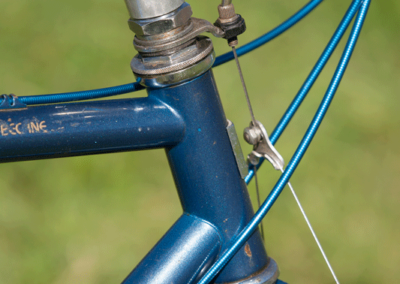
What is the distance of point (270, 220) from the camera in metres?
1.38

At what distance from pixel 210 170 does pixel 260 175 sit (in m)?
0.97

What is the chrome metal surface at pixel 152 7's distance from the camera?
0.48 metres

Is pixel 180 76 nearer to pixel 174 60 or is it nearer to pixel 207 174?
pixel 174 60

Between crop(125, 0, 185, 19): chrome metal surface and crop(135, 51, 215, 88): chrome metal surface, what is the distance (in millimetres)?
62

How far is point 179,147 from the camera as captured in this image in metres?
0.54

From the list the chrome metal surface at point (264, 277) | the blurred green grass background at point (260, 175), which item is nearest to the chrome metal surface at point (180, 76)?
the chrome metal surface at point (264, 277)

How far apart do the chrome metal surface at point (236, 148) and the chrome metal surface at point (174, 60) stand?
0.10m

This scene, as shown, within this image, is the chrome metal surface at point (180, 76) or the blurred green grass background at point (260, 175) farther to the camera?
the blurred green grass background at point (260, 175)

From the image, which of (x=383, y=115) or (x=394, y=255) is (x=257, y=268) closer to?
(x=394, y=255)

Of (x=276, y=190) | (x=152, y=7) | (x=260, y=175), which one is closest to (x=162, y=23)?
Answer: (x=152, y=7)

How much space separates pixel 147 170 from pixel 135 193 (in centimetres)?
10

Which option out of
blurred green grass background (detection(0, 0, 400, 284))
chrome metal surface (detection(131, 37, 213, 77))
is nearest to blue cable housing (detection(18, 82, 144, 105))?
chrome metal surface (detection(131, 37, 213, 77))

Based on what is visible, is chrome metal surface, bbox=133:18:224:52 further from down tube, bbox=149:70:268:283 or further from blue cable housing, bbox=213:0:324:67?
blue cable housing, bbox=213:0:324:67

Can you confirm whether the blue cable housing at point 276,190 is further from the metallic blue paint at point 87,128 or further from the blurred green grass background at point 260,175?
the blurred green grass background at point 260,175
